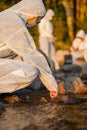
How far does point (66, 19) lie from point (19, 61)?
61.7 feet

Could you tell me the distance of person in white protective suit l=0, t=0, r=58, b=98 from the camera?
29.8 feet

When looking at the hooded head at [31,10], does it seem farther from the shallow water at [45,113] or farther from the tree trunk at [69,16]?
the tree trunk at [69,16]

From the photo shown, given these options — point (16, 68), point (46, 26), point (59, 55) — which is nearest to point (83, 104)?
point (16, 68)

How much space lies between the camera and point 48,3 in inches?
1074

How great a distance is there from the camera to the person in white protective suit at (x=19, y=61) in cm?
909

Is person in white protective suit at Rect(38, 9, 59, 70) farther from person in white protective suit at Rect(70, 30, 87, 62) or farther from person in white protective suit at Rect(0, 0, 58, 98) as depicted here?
person in white protective suit at Rect(0, 0, 58, 98)

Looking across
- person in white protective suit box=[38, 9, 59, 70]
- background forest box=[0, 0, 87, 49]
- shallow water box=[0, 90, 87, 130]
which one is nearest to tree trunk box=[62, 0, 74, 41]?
background forest box=[0, 0, 87, 49]

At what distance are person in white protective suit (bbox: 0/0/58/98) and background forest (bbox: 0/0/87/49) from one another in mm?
16574

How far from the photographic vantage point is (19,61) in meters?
9.38

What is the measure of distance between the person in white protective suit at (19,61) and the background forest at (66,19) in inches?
653

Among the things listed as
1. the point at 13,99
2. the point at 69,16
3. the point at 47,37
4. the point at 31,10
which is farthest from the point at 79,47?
the point at 31,10

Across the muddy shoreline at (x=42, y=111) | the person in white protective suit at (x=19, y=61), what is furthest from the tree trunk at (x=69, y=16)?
the person in white protective suit at (x=19, y=61)

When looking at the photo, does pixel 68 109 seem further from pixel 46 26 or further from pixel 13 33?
pixel 46 26

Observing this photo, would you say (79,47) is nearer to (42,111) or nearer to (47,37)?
(47,37)
